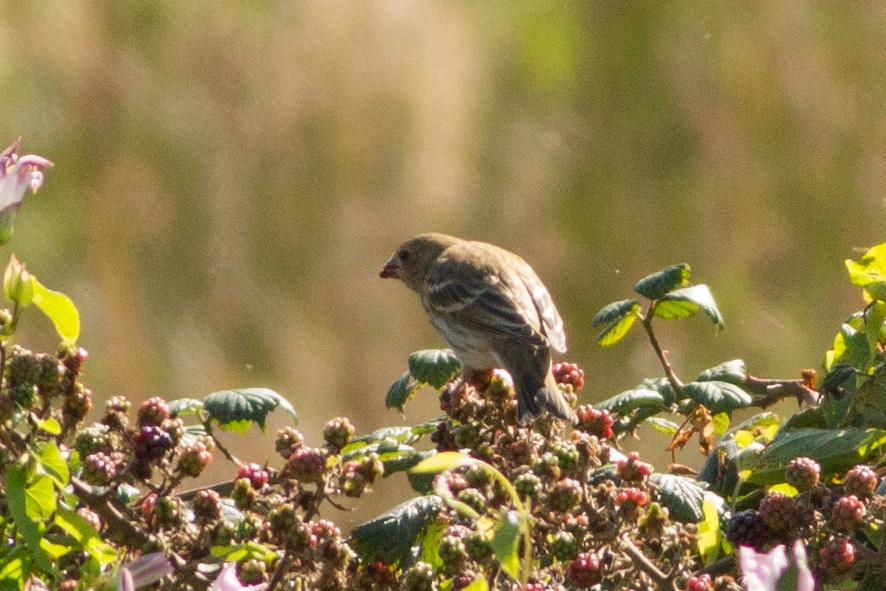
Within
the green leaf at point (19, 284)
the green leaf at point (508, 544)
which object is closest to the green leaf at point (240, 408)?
the green leaf at point (19, 284)

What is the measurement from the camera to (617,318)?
202 centimetres

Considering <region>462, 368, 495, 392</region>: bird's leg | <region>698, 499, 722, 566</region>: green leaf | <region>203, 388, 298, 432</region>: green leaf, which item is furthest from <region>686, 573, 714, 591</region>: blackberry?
<region>462, 368, 495, 392</region>: bird's leg

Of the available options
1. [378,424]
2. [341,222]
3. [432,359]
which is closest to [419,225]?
[341,222]

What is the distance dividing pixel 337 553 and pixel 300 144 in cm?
234

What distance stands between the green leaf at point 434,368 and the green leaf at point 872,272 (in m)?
0.62

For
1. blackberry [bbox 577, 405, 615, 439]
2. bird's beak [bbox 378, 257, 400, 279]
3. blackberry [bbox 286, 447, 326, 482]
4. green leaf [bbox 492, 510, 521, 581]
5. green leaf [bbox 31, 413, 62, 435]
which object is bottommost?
green leaf [bbox 492, 510, 521, 581]

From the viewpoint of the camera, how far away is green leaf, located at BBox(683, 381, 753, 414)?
5.80ft

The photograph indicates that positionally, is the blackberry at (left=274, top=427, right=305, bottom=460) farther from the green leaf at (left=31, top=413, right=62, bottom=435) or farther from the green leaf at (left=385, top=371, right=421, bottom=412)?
the green leaf at (left=385, top=371, right=421, bottom=412)

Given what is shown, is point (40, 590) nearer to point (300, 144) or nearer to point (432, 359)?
point (432, 359)

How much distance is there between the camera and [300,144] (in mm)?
3553

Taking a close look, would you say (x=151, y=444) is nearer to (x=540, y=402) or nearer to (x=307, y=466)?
(x=307, y=466)

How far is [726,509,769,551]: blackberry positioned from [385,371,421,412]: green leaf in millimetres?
745

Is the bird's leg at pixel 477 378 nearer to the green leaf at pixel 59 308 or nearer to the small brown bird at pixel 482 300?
the small brown bird at pixel 482 300

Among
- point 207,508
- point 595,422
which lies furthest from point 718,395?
point 207,508
